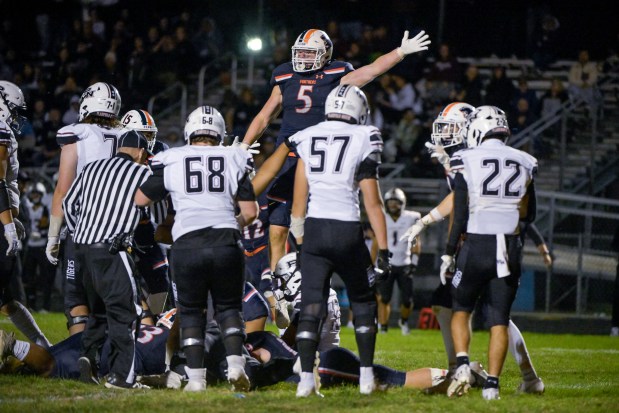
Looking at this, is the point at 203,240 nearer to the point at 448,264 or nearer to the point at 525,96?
the point at 448,264

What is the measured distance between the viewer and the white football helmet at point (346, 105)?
7.58 m

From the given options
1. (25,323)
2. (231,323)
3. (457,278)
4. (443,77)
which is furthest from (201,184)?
(443,77)

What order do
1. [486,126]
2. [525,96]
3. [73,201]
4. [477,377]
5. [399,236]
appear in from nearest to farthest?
[486,126], [477,377], [73,201], [399,236], [525,96]

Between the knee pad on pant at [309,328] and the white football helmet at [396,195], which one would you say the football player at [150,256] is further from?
the white football helmet at [396,195]

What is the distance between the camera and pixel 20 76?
76.2 feet

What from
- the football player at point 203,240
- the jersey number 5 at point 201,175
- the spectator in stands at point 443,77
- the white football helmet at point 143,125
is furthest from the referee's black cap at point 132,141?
the spectator in stands at point 443,77

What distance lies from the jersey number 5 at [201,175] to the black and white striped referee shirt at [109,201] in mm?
563

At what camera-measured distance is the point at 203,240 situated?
7.49 meters

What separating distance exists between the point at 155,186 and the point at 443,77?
13197 mm

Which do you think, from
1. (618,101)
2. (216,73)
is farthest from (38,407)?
(216,73)

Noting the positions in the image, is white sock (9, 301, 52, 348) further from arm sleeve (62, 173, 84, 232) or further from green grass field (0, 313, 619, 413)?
arm sleeve (62, 173, 84, 232)

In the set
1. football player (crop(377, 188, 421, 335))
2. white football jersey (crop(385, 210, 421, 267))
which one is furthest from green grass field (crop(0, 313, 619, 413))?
white football jersey (crop(385, 210, 421, 267))

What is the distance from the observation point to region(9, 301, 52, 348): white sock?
31.6 feet

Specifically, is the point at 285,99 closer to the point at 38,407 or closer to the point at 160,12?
the point at 38,407
